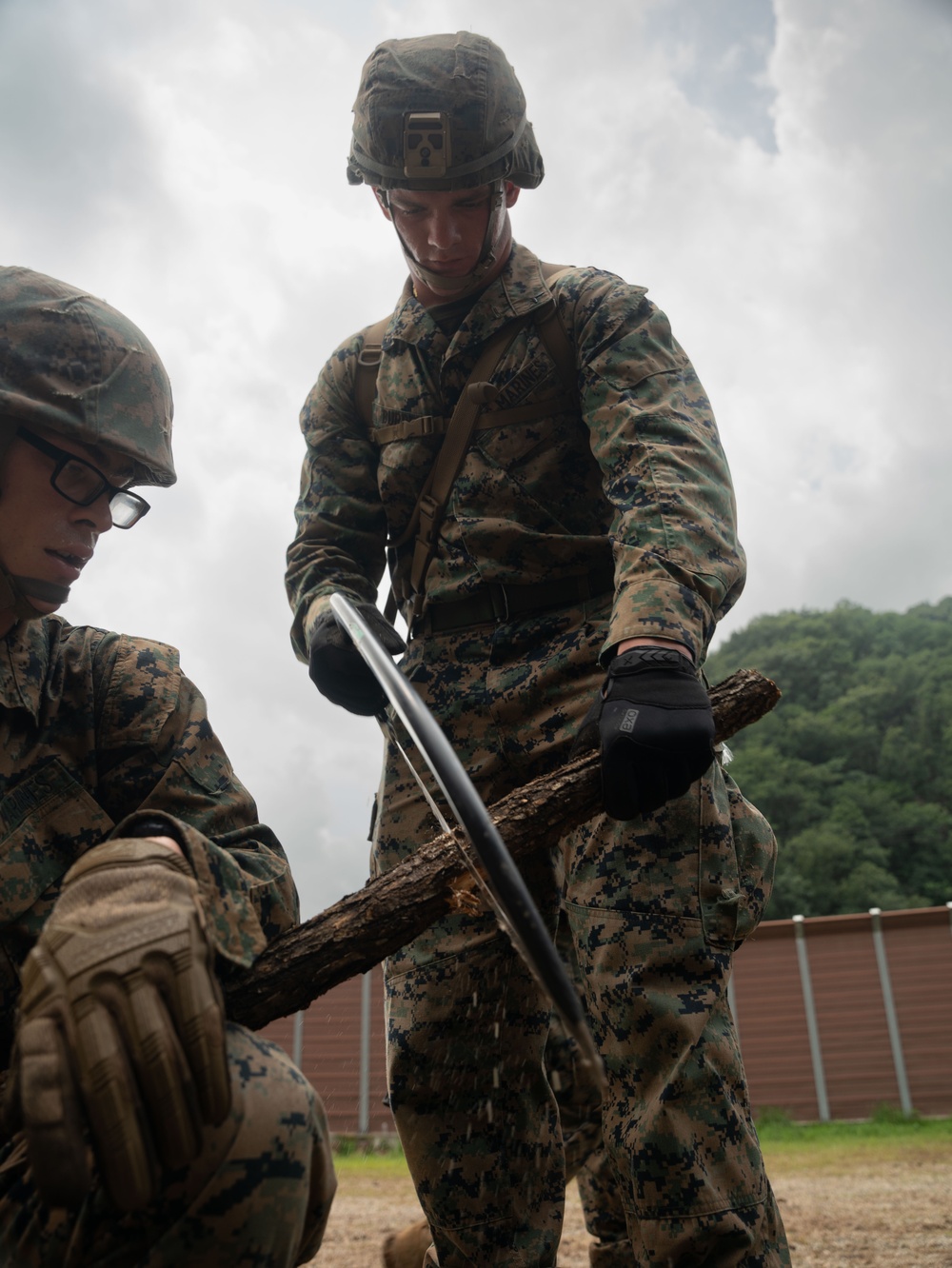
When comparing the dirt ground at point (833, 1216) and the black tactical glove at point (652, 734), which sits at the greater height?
the black tactical glove at point (652, 734)

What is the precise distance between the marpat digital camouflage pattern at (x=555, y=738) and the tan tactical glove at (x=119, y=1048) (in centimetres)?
121

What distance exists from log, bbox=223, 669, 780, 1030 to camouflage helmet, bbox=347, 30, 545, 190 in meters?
1.55

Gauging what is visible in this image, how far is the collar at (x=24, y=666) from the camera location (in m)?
2.12

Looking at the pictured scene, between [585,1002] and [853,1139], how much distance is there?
12.0m

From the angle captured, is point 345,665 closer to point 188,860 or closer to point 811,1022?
point 188,860

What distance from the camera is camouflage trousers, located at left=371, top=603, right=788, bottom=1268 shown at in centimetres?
224

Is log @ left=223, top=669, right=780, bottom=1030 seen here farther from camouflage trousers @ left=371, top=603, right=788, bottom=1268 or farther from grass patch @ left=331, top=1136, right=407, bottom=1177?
grass patch @ left=331, top=1136, right=407, bottom=1177

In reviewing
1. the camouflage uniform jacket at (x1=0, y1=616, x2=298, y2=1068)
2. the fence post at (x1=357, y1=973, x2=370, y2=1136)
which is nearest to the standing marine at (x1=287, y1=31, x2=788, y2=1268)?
the camouflage uniform jacket at (x1=0, y1=616, x2=298, y2=1068)

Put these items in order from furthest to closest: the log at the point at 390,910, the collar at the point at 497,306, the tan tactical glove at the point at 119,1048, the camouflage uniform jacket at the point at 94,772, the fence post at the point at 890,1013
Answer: the fence post at the point at 890,1013 < the collar at the point at 497,306 < the camouflage uniform jacket at the point at 94,772 < the log at the point at 390,910 < the tan tactical glove at the point at 119,1048

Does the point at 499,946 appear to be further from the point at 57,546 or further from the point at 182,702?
the point at 57,546

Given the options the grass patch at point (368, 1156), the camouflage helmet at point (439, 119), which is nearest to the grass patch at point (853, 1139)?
the grass patch at point (368, 1156)

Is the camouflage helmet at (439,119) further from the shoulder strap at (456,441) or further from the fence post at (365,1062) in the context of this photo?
the fence post at (365,1062)

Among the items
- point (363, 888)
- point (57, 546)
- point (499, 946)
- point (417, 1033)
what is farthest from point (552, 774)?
point (57, 546)

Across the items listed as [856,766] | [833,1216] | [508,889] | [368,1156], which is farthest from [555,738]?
[856,766]
